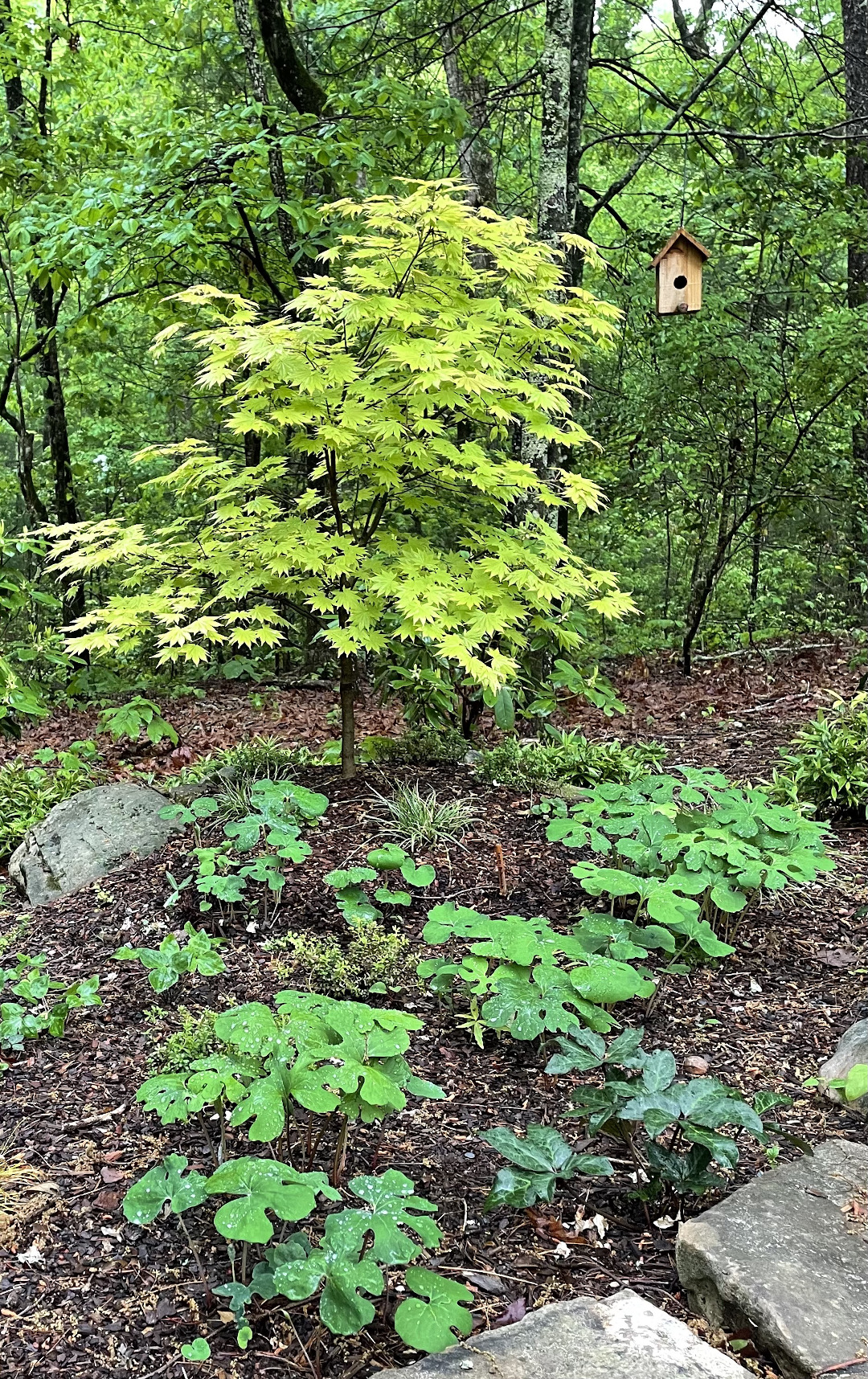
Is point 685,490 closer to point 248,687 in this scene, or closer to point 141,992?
point 248,687

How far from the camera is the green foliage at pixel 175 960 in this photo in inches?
111

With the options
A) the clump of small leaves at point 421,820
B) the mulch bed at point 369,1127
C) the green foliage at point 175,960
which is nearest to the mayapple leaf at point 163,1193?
the mulch bed at point 369,1127

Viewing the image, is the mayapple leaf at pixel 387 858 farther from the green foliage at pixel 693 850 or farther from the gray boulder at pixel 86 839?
the gray boulder at pixel 86 839

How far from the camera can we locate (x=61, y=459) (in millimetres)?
7750

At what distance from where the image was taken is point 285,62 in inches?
253

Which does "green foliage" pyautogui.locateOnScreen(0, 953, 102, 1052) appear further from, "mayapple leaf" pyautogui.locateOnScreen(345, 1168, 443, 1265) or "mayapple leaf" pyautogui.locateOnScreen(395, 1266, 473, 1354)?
"mayapple leaf" pyautogui.locateOnScreen(395, 1266, 473, 1354)

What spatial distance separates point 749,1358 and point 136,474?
9.89 m

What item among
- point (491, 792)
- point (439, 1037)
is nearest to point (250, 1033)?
point (439, 1037)

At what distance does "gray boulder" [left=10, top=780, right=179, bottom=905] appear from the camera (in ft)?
14.0

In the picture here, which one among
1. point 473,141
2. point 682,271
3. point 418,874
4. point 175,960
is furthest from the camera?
point 473,141

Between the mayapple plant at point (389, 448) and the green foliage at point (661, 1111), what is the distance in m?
1.52

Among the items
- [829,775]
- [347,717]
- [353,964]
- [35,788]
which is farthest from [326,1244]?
[35,788]

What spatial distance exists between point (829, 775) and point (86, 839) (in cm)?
354

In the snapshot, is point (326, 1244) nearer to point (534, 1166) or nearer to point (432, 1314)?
point (432, 1314)
